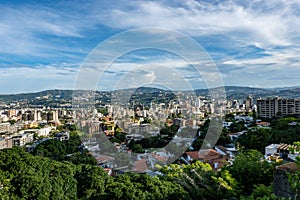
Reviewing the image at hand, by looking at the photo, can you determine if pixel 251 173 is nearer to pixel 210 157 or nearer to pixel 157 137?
pixel 210 157

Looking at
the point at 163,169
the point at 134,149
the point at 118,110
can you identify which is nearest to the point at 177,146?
the point at 134,149

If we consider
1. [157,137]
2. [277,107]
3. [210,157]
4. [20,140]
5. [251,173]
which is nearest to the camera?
[251,173]

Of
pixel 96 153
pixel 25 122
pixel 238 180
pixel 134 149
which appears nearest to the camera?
pixel 238 180

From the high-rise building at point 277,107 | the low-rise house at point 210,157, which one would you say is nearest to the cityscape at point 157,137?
the low-rise house at point 210,157

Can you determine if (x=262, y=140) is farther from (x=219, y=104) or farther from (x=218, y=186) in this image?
(x=218, y=186)

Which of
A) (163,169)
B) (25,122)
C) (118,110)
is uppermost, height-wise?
(118,110)

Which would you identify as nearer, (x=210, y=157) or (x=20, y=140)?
(x=210, y=157)

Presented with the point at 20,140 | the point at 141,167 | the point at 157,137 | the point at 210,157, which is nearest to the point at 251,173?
the point at 141,167

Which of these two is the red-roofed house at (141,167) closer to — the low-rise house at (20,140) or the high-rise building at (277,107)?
the low-rise house at (20,140)
